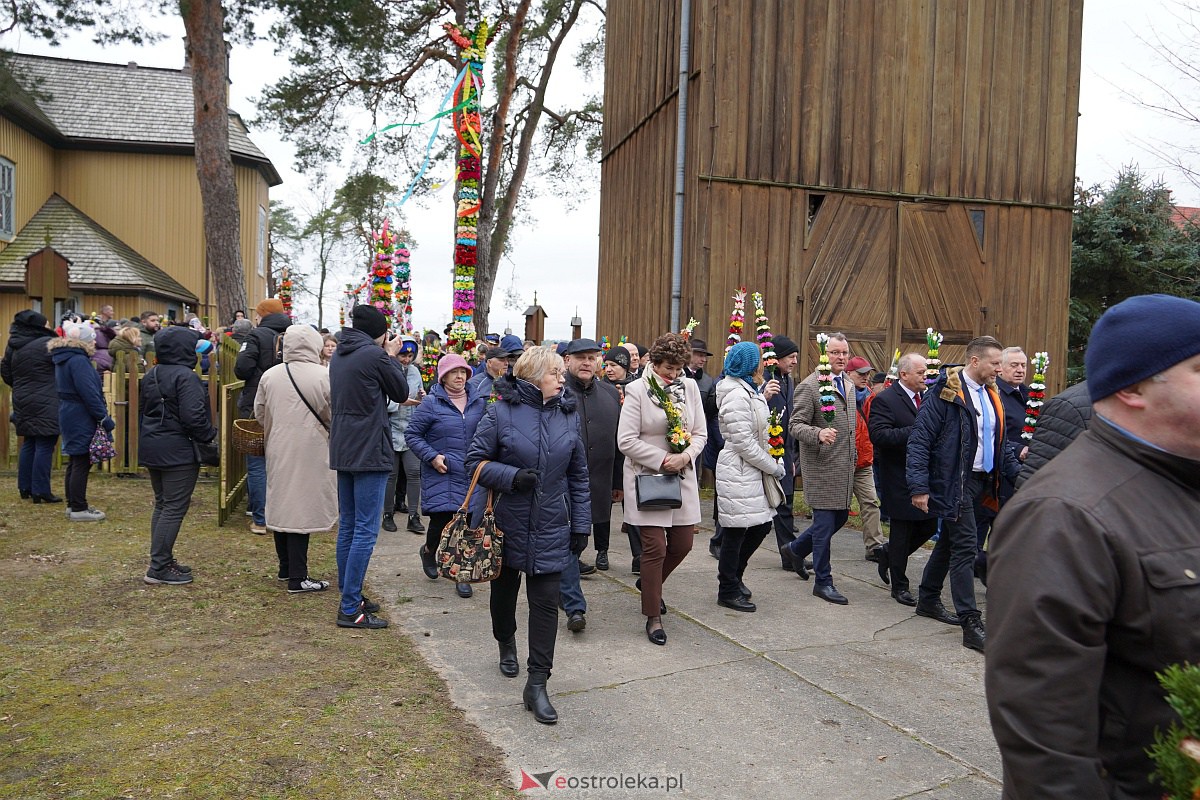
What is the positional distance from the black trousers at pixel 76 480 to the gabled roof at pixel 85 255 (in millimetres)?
18730

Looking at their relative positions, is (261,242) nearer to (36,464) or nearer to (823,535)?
(36,464)

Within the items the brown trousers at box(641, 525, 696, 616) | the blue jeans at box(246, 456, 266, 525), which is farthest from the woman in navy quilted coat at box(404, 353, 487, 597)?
the blue jeans at box(246, 456, 266, 525)

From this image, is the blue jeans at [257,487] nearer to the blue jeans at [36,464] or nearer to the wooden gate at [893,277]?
the blue jeans at [36,464]

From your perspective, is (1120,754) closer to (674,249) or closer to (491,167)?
(674,249)

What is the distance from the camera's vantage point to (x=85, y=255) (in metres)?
26.4

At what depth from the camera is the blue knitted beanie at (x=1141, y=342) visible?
6.05 ft

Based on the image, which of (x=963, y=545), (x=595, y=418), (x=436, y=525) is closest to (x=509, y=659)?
(x=436, y=525)

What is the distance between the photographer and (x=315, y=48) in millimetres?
18391

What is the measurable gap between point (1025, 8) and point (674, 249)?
649 centimetres

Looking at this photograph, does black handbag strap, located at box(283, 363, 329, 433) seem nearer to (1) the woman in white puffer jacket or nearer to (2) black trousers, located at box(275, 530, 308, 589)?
(2) black trousers, located at box(275, 530, 308, 589)

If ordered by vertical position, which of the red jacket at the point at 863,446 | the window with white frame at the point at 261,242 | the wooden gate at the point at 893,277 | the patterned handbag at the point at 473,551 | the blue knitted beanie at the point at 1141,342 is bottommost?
the patterned handbag at the point at 473,551

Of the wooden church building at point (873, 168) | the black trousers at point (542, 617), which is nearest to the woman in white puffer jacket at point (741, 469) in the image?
the black trousers at point (542, 617)

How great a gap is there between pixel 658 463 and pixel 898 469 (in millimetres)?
2073

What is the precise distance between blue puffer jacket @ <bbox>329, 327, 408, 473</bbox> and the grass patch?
1.13 m
